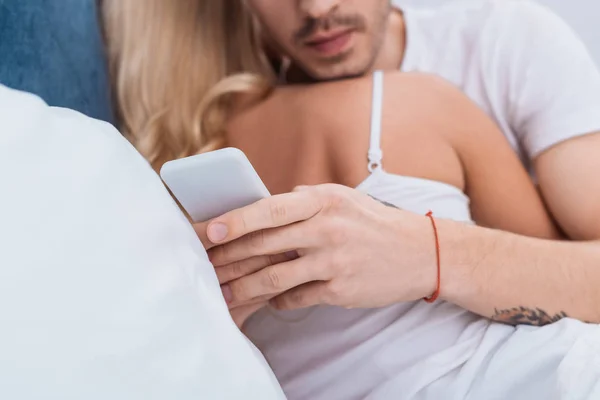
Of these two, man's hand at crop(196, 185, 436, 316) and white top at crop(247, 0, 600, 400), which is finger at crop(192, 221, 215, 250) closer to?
man's hand at crop(196, 185, 436, 316)

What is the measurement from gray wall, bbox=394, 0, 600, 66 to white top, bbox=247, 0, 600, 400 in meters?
0.50

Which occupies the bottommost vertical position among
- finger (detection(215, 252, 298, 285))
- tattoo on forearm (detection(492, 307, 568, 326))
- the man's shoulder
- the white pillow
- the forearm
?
tattoo on forearm (detection(492, 307, 568, 326))

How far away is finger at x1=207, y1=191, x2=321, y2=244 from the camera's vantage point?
1.61 ft

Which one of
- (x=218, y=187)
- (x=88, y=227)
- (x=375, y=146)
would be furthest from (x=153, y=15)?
(x=88, y=227)

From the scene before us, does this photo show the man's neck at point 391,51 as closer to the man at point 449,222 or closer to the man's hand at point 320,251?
the man at point 449,222

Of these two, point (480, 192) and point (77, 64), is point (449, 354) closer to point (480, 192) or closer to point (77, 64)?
point (480, 192)

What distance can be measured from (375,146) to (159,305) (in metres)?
0.44

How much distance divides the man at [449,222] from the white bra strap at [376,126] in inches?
4.7

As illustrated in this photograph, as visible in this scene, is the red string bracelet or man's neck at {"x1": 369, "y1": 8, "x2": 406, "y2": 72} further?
man's neck at {"x1": 369, "y1": 8, "x2": 406, "y2": 72}

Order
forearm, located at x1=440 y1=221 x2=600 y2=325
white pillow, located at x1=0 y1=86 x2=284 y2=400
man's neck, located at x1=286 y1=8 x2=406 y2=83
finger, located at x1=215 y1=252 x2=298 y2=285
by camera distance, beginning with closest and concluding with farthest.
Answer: white pillow, located at x1=0 y1=86 x2=284 y2=400 → finger, located at x1=215 y1=252 x2=298 y2=285 → forearm, located at x1=440 y1=221 x2=600 y2=325 → man's neck, located at x1=286 y1=8 x2=406 y2=83

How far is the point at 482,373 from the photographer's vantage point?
0.64m

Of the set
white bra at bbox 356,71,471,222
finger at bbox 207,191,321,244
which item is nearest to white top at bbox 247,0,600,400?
white bra at bbox 356,71,471,222

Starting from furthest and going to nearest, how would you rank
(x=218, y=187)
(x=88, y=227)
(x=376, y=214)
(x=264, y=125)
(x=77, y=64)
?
1. (x=264, y=125)
2. (x=77, y=64)
3. (x=376, y=214)
4. (x=218, y=187)
5. (x=88, y=227)

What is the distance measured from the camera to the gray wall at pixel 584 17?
1344 millimetres
